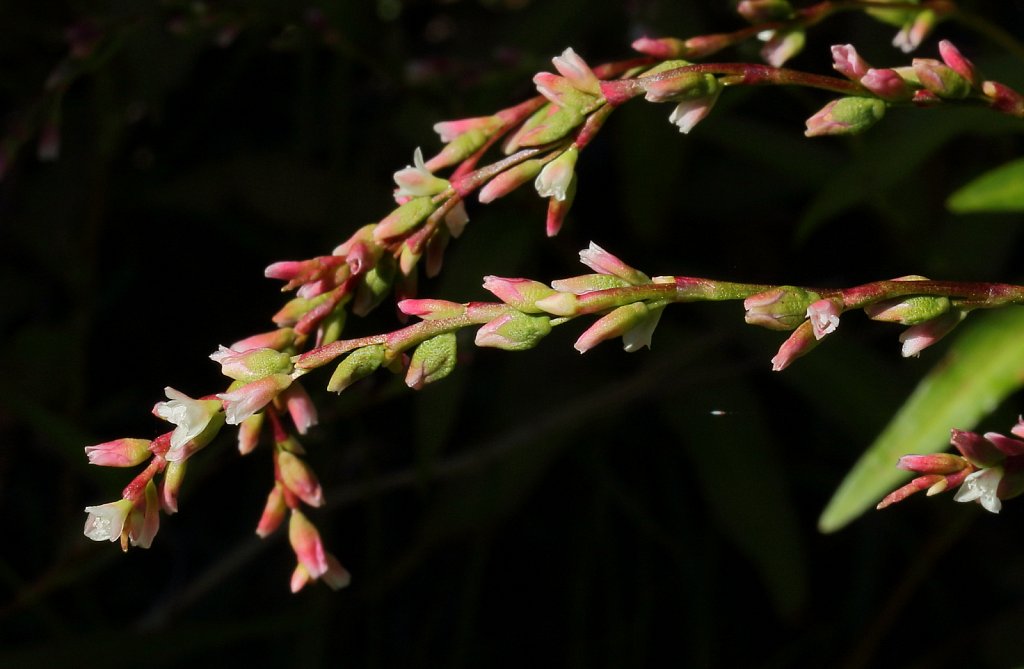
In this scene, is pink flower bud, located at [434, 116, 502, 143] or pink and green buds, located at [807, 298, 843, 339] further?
pink flower bud, located at [434, 116, 502, 143]

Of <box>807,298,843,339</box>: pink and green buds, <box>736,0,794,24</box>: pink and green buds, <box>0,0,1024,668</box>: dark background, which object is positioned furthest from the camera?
<box>0,0,1024,668</box>: dark background

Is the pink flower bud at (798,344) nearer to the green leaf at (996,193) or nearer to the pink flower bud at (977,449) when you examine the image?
the pink flower bud at (977,449)

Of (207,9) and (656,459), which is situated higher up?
(207,9)

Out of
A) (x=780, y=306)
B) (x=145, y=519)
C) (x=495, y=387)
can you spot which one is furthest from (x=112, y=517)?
(x=495, y=387)

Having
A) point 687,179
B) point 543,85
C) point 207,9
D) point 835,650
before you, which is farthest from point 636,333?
point 687,179

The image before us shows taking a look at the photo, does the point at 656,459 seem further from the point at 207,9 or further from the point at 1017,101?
the point at 1017,101

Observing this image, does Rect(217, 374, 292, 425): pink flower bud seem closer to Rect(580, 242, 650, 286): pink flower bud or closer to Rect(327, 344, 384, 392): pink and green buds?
Rect(327, 344, 384, 392): pink and green buds

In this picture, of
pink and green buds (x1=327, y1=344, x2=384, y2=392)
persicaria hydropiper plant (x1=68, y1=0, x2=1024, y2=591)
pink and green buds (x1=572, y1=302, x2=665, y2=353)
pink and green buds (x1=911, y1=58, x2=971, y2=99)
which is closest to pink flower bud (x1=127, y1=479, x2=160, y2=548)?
persicaria hydropiper plant (x1=68, y1=0, x2=1024, y2=591)

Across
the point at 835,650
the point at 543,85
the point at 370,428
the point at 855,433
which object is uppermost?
the point at 543,85
